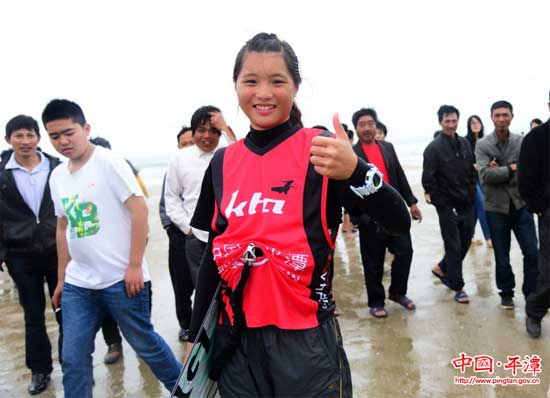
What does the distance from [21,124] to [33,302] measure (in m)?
1.49

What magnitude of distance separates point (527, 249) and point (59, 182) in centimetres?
433

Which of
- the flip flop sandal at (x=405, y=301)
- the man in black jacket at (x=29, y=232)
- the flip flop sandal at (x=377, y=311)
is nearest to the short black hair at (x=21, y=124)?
the man in black jacket at (x=29, y=232)

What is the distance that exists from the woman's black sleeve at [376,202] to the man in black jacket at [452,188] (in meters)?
3.66

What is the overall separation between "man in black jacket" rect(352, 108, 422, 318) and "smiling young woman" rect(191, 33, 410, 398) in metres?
3.14

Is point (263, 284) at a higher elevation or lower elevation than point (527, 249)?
higher

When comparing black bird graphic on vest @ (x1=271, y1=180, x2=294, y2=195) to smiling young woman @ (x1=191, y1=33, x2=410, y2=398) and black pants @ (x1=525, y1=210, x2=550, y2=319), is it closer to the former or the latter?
smiling young woman @ (x1=191, y1=33, x2=410, y2=398)

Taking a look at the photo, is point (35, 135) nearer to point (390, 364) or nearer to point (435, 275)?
point (390, 364)

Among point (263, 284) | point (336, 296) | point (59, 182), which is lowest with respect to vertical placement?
point (336, 296)

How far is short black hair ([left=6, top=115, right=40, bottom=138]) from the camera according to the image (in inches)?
147

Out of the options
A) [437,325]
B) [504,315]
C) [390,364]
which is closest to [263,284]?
[390,364]

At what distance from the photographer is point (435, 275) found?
5703mm

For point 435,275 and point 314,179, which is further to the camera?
point 435,275

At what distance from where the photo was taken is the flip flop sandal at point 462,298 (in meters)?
4.78

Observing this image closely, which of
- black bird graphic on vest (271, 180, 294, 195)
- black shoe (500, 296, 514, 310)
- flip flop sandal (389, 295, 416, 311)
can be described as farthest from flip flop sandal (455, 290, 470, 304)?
black bird graphic on vest (271, 180, 294, 195)
